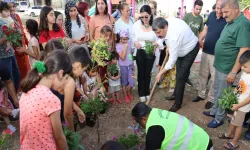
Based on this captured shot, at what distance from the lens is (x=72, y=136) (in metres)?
2.31

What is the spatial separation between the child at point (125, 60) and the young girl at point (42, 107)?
238cm

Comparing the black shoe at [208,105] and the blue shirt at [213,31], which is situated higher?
the blue shirt at [213,31]

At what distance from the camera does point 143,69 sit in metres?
4.46

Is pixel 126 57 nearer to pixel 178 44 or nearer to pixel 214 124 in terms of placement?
pixel 178 44

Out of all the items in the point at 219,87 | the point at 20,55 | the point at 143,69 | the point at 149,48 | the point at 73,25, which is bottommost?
the point at 219,87

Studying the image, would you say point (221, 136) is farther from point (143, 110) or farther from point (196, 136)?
point (143, 110)

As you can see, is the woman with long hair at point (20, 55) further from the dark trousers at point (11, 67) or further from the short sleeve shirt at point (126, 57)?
the short sleeve shirt at point (126, 57)

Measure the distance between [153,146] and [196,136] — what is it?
1.48ft

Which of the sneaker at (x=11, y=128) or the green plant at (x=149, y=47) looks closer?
the sneaker at (x=11, y=128)

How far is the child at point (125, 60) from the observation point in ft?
14.0

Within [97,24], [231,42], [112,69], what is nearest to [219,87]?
[231,42]

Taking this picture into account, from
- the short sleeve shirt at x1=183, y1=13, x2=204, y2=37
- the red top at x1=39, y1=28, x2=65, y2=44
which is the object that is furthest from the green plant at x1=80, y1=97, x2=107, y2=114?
the short sleeve shirt at x1=183, y1=13, x2=204, y2=37

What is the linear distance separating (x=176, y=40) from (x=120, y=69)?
1.42 meters

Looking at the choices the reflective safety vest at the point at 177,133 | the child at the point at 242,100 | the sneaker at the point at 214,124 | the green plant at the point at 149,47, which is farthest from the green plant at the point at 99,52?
the sneaker at the point at 214,124
